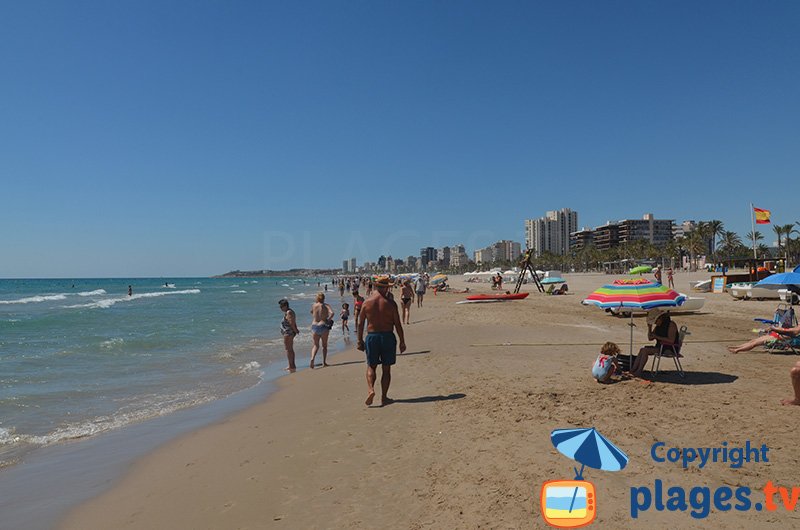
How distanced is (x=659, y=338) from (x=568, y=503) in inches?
182

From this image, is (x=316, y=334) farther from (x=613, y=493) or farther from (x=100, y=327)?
(x=100, y=327)

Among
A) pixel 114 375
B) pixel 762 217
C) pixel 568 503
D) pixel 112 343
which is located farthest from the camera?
pixel 762 217

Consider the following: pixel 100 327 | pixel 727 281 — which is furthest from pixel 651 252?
pixel 100 327

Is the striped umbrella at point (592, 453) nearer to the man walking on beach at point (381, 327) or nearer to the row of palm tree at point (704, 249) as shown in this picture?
the man walking on beach at point (381, 327)

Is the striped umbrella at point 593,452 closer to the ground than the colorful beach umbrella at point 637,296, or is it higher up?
closer to the ground

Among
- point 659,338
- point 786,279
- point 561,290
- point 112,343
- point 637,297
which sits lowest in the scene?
point 112,343

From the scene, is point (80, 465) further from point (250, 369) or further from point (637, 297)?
point (637, 297)

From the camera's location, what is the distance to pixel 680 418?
516cm

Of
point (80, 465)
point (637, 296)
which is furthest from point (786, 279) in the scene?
point (80, 465)

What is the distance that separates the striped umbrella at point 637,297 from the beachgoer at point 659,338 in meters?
0.17

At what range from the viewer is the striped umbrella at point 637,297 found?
269 inches

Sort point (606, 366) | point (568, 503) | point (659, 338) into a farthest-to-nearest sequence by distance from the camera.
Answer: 1. point (659, 338)
2. point (606, 366)
3. point (568, 503)

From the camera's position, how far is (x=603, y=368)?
22.5ft

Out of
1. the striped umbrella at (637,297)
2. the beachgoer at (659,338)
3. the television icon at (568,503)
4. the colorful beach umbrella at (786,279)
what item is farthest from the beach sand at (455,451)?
the colorful beach umbrella at (786,279)
